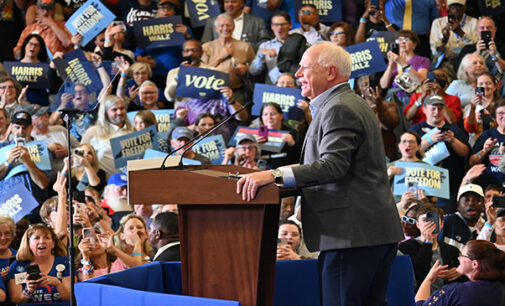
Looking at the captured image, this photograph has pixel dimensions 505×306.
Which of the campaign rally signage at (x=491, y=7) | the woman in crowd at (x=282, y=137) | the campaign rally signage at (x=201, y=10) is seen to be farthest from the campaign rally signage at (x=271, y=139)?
the campaign rally signage at (x=491, y=7)

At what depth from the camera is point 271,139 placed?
7113 mm

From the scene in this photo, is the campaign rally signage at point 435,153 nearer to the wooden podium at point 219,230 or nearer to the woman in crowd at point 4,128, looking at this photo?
the woman in crowd at point 4,128

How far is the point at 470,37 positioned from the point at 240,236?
6.46 metres

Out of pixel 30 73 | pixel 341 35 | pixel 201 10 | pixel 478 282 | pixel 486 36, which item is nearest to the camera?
pixel 478 282

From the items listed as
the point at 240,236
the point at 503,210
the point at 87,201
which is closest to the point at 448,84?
the point at 503,210

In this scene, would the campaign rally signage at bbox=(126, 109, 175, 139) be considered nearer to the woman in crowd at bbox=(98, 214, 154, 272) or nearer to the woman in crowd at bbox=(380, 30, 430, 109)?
the woman in crowd at bbox=(380, 30, 430, 109)

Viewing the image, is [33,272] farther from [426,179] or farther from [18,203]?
[426,179]

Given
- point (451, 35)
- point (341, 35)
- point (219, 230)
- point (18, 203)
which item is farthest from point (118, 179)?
point (219, 230)

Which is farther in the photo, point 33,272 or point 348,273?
point 33,272

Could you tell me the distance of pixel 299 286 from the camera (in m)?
3.79

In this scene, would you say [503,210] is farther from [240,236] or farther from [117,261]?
[240,236]

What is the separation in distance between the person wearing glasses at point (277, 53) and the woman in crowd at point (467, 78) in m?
1.57

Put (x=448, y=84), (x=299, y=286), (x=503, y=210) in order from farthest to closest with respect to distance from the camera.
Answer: (x=448, y=84) < (x=503, y=210) < (x=299, y=286)

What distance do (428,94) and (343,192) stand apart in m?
4.92
